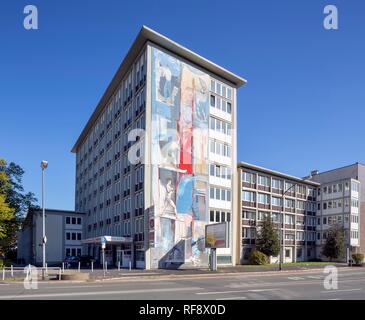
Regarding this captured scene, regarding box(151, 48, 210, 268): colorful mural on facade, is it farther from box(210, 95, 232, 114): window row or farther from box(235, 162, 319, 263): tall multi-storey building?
box(235, 162, 319, 263): tall multi-storey building

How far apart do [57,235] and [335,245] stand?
47.4 meters

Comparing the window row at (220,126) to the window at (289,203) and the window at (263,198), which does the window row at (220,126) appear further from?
the window at (289,203)

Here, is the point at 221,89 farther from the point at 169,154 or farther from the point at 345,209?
the point at 345,209

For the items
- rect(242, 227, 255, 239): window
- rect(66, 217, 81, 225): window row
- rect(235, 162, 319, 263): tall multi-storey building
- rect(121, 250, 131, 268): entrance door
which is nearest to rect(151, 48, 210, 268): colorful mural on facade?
rect(121, 250, 131, 268): entrance door

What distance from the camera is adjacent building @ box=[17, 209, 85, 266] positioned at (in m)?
73.3

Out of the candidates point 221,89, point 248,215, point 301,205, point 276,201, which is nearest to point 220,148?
point 221,89

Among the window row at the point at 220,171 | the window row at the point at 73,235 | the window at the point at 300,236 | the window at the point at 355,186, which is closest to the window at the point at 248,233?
the window row at the point at 220,171

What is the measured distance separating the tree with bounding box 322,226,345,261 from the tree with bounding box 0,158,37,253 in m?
44.3

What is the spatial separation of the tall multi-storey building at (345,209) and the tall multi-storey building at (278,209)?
145 centimetres

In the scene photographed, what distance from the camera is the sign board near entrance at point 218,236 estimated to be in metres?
39.9

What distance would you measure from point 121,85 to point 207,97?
43.2ft

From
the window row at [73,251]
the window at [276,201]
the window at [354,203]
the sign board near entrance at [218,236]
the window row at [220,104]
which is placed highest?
the window row at [220,104]

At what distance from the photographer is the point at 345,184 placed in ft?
245
